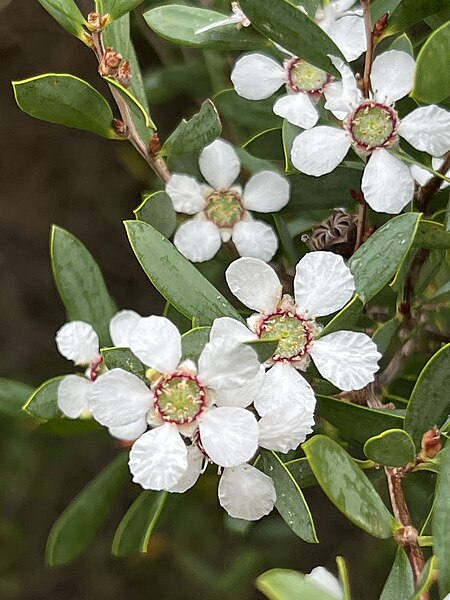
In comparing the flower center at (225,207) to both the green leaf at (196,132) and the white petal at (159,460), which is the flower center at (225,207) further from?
the white petal at (159,460)

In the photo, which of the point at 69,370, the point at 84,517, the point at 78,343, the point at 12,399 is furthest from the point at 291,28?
the point at 69,370

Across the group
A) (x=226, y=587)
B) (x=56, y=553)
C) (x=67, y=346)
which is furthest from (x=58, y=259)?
(x=226, y=587)

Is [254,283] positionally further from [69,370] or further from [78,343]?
[69,370]

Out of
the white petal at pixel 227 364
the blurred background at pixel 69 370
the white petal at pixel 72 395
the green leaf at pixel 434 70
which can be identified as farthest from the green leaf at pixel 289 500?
the blurred background at pixel 69 370

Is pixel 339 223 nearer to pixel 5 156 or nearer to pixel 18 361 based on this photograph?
pixel 18 361

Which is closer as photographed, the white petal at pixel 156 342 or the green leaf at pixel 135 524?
the white petal at pixel 156 342

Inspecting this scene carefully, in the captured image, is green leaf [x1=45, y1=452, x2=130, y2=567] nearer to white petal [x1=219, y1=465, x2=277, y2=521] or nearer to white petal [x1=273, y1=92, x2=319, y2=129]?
white petal [x1=219, y1=465, x2=277, y2=521]
